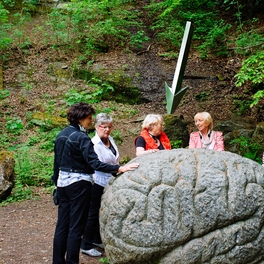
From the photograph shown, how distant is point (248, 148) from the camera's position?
7.72 metres

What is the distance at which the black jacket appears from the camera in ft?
11.7

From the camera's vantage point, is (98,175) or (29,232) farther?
(29,232)

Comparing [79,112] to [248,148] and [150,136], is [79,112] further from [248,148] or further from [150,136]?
[248,148]

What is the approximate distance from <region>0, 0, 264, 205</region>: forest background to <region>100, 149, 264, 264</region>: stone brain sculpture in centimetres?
486

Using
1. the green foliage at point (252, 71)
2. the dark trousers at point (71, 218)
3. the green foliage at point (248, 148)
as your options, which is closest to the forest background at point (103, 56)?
the green foliage at point (248, 148)

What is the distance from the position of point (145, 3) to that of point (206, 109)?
713 centimetres

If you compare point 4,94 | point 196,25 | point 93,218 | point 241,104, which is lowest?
point 93,218

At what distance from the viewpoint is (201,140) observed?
15.0 feet

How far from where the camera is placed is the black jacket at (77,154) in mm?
3553

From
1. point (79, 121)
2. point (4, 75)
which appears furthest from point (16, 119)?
point (79, 121)

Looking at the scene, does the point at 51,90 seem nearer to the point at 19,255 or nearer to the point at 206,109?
the point at 206,109

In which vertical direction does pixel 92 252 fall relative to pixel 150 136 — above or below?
below

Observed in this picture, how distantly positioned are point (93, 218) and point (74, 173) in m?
0.83

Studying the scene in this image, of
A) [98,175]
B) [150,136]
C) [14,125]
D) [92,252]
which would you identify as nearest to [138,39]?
[14,125]
